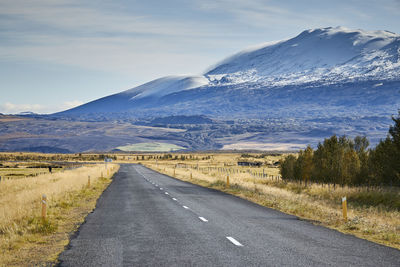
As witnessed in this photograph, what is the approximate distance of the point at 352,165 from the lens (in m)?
38.4

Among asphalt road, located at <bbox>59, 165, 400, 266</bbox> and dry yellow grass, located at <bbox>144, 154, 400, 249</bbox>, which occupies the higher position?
asphalt road, located at <bbox>59, 165, 400, 266</bbox>

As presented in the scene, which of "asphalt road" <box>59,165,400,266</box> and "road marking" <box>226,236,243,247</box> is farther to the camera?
"road marking" <box>226,236,243,247</box>

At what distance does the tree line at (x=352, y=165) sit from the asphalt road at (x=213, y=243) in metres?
15.7

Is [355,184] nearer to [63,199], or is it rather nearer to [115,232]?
[63,199]

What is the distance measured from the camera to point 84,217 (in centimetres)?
1911

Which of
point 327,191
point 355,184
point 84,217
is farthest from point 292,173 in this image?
point 84,217

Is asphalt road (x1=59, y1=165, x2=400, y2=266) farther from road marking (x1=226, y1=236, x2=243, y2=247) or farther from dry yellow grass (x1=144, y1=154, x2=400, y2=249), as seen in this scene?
dry yellow grass (x1=144, y1=154, x2=400, y2=249)

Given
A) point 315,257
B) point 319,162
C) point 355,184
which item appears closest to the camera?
point 315,257

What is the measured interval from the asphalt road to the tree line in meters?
15.7

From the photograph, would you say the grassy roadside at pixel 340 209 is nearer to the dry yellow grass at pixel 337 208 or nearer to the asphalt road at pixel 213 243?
the dry yellow grass at pixel 337 208

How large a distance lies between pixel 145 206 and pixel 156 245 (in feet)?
37.0

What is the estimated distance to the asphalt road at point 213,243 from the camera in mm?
10586

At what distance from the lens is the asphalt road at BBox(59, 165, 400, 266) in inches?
417

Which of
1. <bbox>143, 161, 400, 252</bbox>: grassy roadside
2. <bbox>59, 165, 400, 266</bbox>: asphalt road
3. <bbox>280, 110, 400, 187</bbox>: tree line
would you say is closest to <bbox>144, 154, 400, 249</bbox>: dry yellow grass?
<bbox>143, 161, 400, 252</bbox>: grassy roadside
